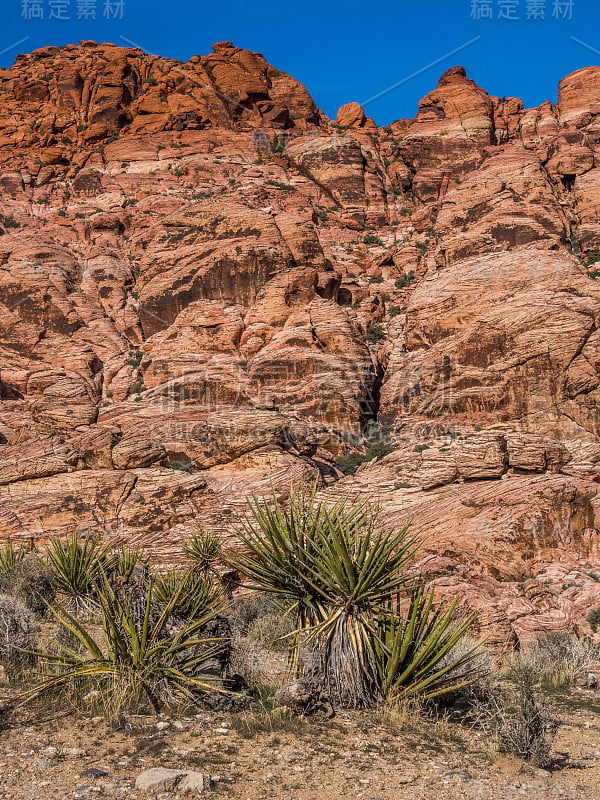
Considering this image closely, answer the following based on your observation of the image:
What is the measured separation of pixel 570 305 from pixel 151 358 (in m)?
21.4

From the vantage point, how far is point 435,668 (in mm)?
7594

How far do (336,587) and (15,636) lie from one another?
4.90 meters

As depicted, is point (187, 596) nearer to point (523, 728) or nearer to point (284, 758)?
point (284, 758)

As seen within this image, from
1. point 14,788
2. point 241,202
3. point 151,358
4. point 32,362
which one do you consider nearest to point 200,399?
point 151,358

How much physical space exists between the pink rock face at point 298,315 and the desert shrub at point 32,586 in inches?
170

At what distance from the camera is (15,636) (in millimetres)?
8586

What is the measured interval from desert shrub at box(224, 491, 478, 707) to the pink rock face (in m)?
5.54

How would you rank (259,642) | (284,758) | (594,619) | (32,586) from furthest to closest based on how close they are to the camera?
(594,619)
(32,586)
(259,642)
(284,758)

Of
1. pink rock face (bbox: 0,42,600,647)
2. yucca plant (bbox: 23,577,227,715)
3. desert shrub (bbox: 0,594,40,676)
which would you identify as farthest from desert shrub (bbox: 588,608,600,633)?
desert shrub (bbox: 0,594,40,676)

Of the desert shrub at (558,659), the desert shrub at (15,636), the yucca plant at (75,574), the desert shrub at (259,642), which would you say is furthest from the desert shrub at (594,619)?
the desert shrub at (15,636)

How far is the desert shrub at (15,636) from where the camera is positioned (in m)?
8.09

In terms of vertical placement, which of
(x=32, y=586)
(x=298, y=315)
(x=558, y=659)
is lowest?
(x=558, y=659)

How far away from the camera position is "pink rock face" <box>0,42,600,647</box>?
18.5 meters

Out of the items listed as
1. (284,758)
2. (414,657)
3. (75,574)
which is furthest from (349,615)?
(75,574)
